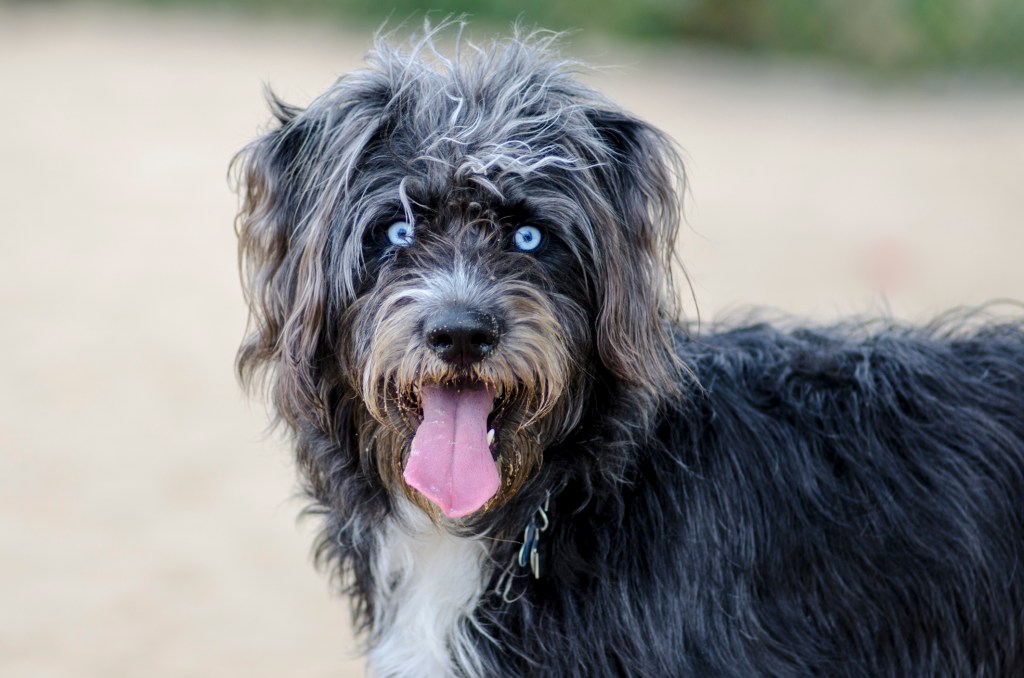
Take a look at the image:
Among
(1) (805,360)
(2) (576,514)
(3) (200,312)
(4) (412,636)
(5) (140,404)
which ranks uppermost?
(3) (200,312)

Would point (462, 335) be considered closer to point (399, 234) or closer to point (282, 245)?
point (399, 234)

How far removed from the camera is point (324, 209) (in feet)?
10.5

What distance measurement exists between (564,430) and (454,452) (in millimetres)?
316

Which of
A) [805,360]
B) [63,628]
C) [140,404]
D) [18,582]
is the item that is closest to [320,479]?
[805,360]

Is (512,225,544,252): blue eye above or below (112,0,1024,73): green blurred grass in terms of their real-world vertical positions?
below

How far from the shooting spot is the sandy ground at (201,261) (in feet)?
17.2

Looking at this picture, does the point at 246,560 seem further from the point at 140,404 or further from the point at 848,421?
the point at 848,421

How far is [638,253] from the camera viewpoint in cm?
332

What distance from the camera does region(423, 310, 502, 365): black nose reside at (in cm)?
297

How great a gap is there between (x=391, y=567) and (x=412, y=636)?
198mm

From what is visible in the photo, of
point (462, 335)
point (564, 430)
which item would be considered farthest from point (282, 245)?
point (564, 430)

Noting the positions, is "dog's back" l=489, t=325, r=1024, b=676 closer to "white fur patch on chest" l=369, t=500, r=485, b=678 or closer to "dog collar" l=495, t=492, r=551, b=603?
"dog collar" l=495, t=492, r=551, b=603

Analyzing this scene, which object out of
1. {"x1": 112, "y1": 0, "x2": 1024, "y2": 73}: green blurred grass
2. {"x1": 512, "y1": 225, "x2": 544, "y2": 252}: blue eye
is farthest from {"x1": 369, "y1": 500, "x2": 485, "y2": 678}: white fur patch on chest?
{"x1": 112, "y1": 0, "x2": 1024, "y2": 73}: green blurred grass

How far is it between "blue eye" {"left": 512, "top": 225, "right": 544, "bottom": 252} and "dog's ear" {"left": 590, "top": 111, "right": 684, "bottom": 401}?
0.17 metres
